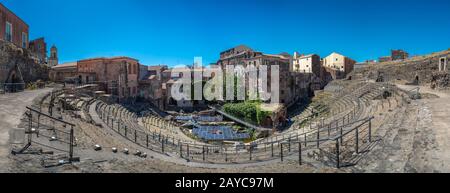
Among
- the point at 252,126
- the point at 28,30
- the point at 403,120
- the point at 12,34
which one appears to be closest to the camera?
the point at 403,120

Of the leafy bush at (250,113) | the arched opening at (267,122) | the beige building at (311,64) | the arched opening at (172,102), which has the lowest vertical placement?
the arched opening at (267,122)

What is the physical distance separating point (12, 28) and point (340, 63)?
6247 cm

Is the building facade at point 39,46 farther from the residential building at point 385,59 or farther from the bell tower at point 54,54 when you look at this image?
the residential building at point 385,59

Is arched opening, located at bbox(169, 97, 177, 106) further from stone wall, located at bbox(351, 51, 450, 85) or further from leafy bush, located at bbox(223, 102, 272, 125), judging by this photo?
stone wall, located at bbox(351, 51, 450, 85)

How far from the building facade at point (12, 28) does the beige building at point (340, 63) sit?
59.0 meters

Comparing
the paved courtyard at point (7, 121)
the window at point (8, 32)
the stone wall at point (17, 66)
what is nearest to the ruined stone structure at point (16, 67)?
the stone wall at point (17, 66)

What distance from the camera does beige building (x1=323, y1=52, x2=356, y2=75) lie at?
6092 centimetres

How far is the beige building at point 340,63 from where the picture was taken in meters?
60.9

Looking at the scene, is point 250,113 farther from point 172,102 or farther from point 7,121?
point 7,121

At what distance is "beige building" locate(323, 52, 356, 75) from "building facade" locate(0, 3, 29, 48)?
59.0 m
